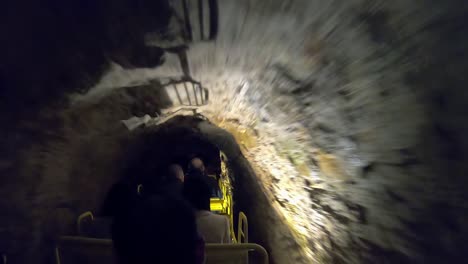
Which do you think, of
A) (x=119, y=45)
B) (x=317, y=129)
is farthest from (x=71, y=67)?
(x=317, y=129)

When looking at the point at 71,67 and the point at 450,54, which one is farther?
the point at 71,67

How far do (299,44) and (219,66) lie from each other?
716 mm

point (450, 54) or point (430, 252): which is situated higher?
point (450, 54)

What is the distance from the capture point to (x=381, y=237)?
4.29 ft

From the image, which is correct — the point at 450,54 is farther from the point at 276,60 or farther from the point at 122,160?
the point at 122,160

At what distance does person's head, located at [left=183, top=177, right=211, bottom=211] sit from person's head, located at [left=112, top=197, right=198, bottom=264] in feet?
3.96

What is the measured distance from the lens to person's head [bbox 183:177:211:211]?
8.50 feet

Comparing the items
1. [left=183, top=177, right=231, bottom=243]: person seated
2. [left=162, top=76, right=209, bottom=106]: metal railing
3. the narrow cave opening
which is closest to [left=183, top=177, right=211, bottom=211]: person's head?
[left=183, top=177, right=231, bottom=243]: person seated

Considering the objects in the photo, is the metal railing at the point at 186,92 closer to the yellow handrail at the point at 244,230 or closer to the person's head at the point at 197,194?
the person's head at the point at 197,194

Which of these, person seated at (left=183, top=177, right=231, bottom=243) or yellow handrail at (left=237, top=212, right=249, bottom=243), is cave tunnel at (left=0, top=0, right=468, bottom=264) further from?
person seated at (left=183, top=177, right=231, bottom=243)

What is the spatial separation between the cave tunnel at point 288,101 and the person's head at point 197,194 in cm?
62

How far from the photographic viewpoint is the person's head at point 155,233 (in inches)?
50.0

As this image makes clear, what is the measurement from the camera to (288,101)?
1.77 m

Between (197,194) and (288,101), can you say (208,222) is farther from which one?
(288,101)
